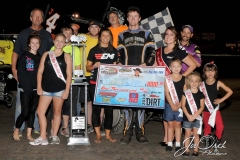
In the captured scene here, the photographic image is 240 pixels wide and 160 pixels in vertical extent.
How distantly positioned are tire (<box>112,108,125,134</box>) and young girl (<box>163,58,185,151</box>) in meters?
1.33

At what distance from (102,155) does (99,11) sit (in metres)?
47.5

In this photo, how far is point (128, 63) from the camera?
7.00 metres

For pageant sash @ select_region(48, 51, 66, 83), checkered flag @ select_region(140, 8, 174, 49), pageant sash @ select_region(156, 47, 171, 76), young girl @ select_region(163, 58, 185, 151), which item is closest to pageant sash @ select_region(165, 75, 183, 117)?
young girl @ select_region(163, 58, 185, 151)

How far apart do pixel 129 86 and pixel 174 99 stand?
70 cm

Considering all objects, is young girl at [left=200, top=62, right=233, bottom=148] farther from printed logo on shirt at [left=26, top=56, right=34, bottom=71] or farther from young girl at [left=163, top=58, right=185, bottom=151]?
printed logo on shirt at [left=26, top=56, right=34, bottom=71]

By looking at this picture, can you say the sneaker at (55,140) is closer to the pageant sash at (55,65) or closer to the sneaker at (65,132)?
the sneaker at (65,132)

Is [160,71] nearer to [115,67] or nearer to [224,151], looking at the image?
[115,67]

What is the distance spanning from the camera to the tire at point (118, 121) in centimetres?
779

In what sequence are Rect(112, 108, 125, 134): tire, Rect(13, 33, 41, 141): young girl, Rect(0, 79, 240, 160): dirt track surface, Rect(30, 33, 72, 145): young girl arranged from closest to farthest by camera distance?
Rect(0, 79, 240, 160): dirt track surface < Rect(30, 33, 72, 145): young girl < Rect(13, 33, 41, 141): young girl < Rect(112, 108, 125, 134): tire

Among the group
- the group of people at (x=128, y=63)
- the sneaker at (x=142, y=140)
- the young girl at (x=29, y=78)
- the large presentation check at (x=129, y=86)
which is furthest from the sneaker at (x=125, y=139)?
the young girl at (x=29, y=78)

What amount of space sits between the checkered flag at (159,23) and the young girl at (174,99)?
5.60 ft

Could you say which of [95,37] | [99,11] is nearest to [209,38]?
[99,11]

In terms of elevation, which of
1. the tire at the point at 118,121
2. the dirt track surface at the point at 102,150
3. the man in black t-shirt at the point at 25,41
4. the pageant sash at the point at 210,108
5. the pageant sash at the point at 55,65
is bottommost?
the dirt track surface at the point at 102,150

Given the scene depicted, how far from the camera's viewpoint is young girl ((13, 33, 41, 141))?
6910 mm
